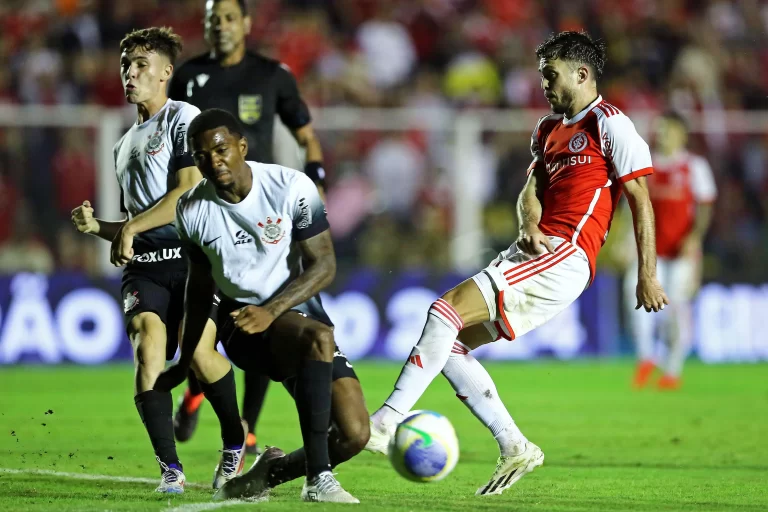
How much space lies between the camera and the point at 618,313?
51.1 ft

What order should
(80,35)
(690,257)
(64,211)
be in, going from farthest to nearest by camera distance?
(80,35), (64,211), (690,257)

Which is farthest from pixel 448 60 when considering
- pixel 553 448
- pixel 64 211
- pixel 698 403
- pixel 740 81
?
pixel 553 448

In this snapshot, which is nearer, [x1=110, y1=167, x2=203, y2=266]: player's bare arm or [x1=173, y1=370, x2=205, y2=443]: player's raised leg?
[x1=110, y1=167, x2=203, y2=266]: player's bare arm

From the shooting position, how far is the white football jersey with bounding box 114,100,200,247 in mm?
6680

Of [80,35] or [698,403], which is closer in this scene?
[698,403]

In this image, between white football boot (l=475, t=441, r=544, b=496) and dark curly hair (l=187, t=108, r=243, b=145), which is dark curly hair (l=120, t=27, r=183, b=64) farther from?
white football boot (l=475, t=441, r=544, b=496)

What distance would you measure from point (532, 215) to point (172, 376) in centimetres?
204

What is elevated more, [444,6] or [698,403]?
[444,6]

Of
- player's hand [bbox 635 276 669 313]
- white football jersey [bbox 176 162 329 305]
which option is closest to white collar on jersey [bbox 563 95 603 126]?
player's hand [bbox 635 276 669 313]

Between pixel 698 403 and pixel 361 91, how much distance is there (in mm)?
7066

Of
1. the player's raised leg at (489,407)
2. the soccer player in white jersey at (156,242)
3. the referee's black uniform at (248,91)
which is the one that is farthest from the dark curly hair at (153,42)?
the player's raised leg at (489,407)

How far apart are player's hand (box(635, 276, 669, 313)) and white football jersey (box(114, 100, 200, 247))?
2413 mm

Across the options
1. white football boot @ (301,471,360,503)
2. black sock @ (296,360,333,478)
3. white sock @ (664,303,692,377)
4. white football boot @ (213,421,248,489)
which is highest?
black sock @ (296,360,333,478)

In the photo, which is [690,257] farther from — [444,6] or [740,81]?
[444,6]
